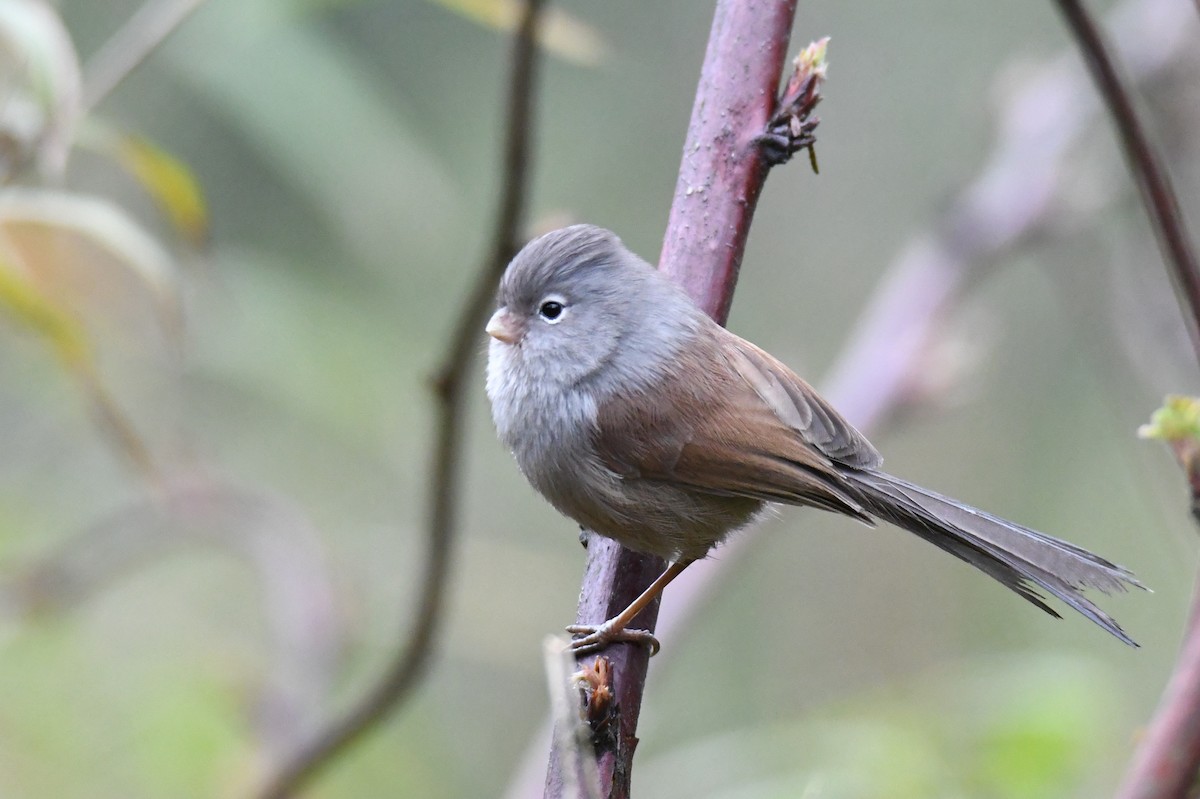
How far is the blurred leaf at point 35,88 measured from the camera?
1.62 metres

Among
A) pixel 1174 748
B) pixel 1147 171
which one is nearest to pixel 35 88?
pixel 1147 171

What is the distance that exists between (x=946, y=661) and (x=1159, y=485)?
2528mm

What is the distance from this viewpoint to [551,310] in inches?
103

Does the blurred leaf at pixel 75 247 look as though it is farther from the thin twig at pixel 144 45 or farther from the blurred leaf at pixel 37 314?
the thin twig at pixel 144 45

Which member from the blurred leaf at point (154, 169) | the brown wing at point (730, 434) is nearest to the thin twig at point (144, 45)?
the blurred leaf at point (154, 169)

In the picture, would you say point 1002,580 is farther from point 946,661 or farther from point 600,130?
point 600,130

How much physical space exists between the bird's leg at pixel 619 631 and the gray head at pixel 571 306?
0.58 meters

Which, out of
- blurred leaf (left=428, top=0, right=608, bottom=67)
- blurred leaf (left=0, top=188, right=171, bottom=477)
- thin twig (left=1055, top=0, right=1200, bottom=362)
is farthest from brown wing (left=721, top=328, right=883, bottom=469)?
blurred leaf (left=0, top=188, right=171, bottom=477)

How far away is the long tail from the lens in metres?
1.78

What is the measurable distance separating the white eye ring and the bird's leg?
0.73 metres

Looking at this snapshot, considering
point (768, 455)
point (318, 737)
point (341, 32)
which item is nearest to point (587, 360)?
point (768, 455)

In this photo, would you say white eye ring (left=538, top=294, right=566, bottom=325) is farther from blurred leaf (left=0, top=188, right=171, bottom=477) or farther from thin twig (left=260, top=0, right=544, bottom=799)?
blurred leaf (left=0, top=188, right=171, bottom=477)

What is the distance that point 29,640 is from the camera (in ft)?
10.3

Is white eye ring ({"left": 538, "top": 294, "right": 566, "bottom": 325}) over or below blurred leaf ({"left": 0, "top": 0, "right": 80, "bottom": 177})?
over
